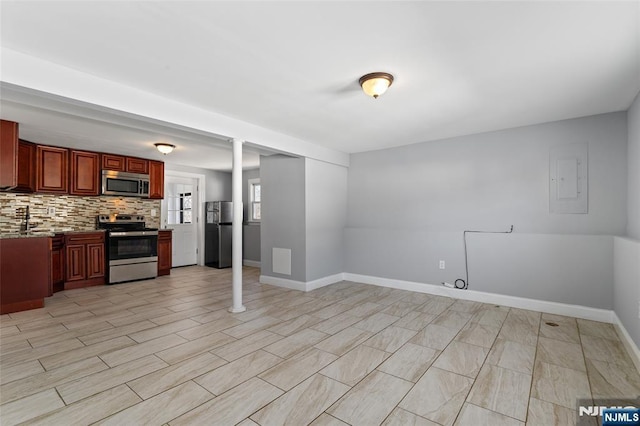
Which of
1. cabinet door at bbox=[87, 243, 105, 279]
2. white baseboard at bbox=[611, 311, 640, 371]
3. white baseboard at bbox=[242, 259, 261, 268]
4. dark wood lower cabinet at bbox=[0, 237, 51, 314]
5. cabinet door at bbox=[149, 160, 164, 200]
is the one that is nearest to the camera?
white baseboard at bbox=[611, 311, 640, 371]

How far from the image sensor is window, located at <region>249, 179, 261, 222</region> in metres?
7.49

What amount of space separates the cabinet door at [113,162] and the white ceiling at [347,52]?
214 cm

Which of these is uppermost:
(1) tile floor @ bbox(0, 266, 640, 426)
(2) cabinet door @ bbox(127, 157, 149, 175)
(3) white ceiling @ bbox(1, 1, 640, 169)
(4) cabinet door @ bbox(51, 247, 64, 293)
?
(3) white ceiling @ bbox(1, 1, 640, 169)

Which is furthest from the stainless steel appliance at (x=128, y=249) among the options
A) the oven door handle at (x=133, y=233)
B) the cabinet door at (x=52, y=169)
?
the cabinet door at (x=52, y=169)

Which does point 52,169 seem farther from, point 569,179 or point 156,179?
point 569,179

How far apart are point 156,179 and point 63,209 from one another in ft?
5.35

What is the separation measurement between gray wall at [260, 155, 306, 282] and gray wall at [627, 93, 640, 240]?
392 cm

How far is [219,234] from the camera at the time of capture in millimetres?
7090

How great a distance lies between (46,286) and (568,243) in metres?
6.79

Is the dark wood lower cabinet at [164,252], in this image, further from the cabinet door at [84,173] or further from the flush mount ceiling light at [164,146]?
the flush mount ceiling light at [164,146]

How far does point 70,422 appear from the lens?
180 cm

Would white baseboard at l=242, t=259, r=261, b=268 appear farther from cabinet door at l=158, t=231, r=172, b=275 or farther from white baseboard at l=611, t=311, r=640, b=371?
white baseboard at l=611, t=311, r=640, b=371

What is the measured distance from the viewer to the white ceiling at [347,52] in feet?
5.96

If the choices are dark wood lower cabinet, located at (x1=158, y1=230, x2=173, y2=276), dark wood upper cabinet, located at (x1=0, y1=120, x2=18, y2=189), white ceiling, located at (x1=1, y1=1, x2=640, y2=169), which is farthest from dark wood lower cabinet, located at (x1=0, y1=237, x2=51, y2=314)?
dark wood lower cabinet, located at (x1=158, y1=230, x2=173, y2=276)
